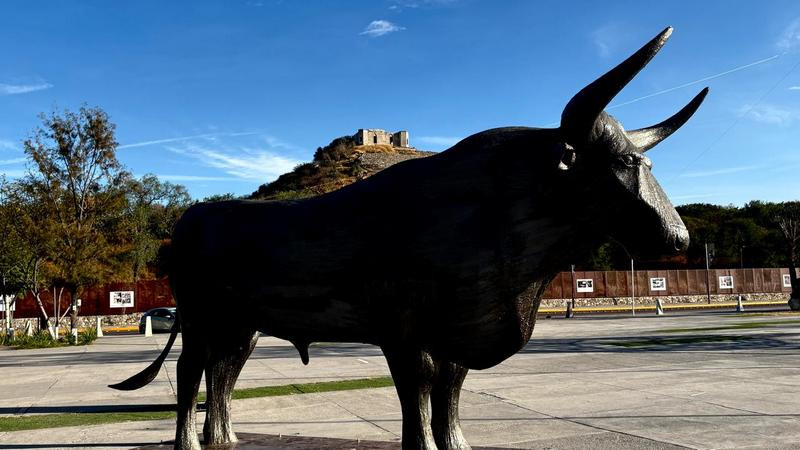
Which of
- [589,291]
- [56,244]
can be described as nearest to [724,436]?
[56,244]

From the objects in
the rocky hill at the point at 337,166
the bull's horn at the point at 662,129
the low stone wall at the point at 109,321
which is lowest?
the low stone wall at the point at 109,321

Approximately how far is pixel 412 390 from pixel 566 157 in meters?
1.37

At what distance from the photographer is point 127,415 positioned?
25.0 feet

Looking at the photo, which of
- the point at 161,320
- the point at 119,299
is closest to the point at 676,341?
the point at 161,320

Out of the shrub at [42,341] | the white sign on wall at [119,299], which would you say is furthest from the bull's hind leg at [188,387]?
the white sign on wall at [119,299]

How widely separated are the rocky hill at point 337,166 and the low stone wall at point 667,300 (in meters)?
44.6

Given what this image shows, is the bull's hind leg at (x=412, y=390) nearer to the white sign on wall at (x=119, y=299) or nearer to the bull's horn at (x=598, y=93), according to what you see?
the bull's horn at (x=598, y=93)

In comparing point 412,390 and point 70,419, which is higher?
point 412,390

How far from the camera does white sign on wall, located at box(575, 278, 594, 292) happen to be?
4100 centimetres

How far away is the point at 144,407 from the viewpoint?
819 cm

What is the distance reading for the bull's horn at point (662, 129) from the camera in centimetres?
329

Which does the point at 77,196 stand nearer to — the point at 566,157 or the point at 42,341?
the point at 42,341

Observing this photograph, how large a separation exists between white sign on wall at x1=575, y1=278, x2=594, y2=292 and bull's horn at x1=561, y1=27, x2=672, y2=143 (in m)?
39.3

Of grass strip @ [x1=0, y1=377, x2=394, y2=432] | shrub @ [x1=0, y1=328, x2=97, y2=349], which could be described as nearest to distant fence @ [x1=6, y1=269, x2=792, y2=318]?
shrub @ [x1=0, y1=328, x2=97, y2=349]
